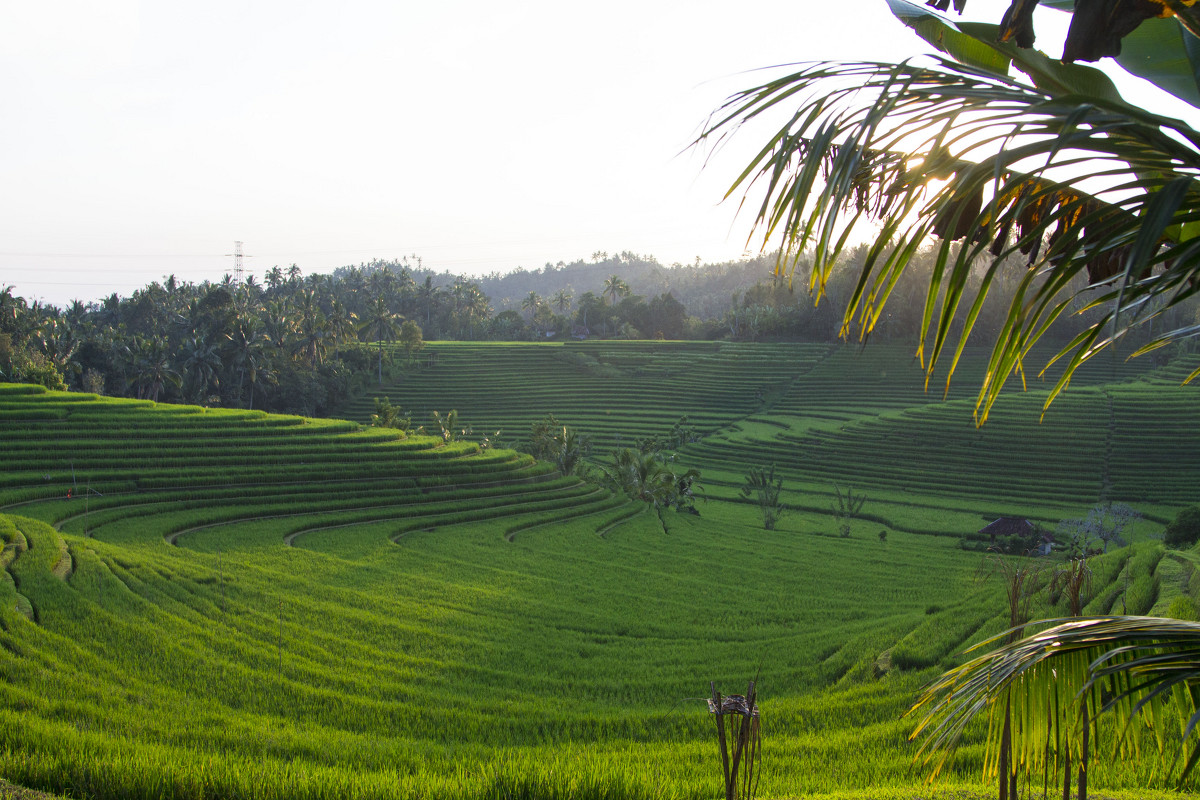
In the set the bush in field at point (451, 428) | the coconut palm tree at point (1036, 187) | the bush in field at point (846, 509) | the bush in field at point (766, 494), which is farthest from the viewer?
the bush in field at point (451, 428)

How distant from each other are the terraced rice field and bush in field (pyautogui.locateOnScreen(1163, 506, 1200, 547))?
5.76 metres

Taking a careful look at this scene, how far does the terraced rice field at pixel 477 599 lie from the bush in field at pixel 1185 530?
5.76 m

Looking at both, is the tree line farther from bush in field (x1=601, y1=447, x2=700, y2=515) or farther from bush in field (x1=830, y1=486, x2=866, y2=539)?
bush in field (x1=601, y1=447, x2=700, y2=515)

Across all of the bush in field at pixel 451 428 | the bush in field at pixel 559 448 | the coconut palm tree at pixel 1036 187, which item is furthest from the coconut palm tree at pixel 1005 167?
the bush in field at pixel 451 428

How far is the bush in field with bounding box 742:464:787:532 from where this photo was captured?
31.5m

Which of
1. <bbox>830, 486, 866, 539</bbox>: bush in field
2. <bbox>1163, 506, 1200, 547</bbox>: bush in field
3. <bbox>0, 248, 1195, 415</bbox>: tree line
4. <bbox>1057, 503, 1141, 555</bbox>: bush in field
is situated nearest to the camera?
<bbox>1163, 506, 1200, 547</bbox>: bush in field

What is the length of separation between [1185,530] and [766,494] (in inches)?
561

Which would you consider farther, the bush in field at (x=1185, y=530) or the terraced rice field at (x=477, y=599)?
the bush in field at (x=1185, y=530)

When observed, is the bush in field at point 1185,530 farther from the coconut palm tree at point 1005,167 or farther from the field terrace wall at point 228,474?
the coconut palm tree at point 1005,167

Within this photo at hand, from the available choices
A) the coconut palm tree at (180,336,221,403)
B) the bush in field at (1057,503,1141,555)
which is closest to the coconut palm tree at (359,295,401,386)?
the coconut palm tree at (180,336,221,403)

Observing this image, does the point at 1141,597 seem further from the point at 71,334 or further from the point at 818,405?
the point at 71,334

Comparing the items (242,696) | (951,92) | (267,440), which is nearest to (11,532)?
(242,696)

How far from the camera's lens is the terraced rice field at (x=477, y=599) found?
7.22 m

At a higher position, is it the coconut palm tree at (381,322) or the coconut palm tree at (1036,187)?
the coconut palm tree at (381,322)
